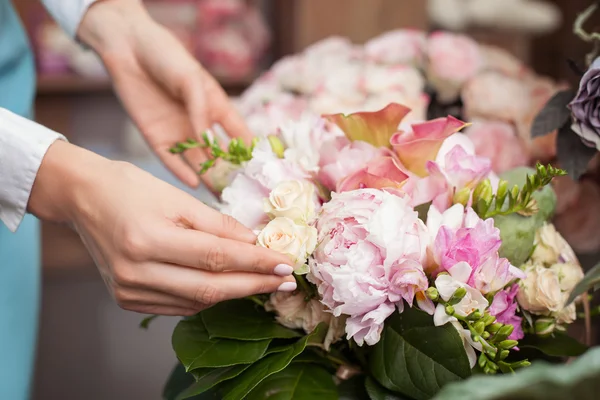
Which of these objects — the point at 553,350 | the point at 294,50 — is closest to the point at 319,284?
the point at 553,350

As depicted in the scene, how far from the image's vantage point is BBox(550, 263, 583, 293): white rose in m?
0.58

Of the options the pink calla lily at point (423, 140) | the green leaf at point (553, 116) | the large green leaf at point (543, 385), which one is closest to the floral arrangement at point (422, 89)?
the green leaf at point (553, 116)

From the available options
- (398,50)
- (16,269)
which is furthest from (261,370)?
(398,50)

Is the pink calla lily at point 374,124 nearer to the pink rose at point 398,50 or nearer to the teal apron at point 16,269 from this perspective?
the pink rose at point 398,50

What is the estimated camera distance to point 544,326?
569 mm

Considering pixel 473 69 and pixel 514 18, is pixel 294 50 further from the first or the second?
pixel 473 69

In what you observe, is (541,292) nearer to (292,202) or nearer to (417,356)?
(417,356)

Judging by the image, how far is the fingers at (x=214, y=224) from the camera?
52 centimetres

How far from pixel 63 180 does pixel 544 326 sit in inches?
17.9

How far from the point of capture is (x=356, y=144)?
593 mm

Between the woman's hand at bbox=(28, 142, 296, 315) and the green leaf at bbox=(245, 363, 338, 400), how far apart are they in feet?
0.28

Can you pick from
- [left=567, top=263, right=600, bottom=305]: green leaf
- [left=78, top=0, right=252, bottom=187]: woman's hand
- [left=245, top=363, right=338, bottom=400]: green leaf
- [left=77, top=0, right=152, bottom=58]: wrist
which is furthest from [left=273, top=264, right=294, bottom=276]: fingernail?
[left=77, top=0, right=152, bottom=58]: wrist

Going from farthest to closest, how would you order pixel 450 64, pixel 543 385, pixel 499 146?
pixel 450 64
pixel 499 146
pixel 543 385

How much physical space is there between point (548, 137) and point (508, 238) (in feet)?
1.14
